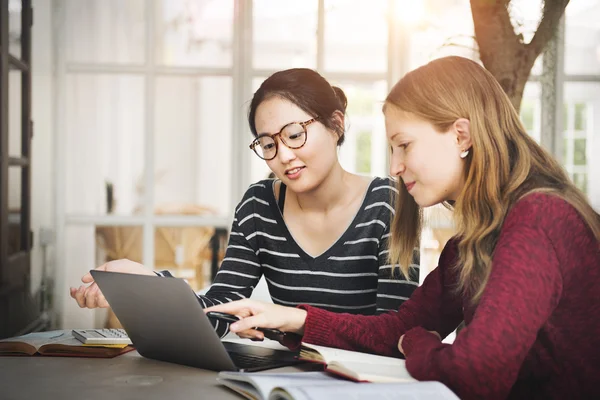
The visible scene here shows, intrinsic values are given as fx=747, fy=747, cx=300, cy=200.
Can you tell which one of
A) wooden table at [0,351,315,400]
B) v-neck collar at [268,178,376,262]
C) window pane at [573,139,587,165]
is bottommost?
wooden table at [0,351,315,400]

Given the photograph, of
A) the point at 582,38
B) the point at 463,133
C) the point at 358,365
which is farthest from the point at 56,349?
the point at 582,38

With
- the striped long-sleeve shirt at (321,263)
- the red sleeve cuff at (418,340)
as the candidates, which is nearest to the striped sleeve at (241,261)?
the striped long-sleeve shirt at (321,263)

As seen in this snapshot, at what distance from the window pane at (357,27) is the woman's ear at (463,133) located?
2560mm

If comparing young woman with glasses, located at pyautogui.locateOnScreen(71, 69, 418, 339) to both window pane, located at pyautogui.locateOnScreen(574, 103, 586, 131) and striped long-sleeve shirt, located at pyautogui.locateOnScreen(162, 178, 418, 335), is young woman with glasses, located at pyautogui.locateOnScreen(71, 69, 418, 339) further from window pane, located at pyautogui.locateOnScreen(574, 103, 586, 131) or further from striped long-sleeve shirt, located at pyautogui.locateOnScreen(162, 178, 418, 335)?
window pane, located at pyautogui.locateOnScreen(574, 103, 586, 131)

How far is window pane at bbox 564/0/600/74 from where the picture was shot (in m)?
3.69

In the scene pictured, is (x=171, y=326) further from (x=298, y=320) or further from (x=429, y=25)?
(x=429, y=25)

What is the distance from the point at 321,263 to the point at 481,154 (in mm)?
682

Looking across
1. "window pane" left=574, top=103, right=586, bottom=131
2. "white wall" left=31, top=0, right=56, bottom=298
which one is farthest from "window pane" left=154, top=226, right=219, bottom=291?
"window pane" left=574, top=103, right=586, bottom=131

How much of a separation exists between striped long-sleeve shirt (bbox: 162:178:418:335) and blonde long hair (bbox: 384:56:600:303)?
52cm

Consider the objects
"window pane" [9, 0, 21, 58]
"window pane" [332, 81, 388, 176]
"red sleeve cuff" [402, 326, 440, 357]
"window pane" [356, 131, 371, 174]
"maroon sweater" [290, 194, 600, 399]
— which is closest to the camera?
"maroon sweater" [290, 194, 600, 399]

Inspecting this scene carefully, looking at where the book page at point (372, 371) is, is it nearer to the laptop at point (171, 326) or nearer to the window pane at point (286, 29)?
the laptop at point (171, 326)

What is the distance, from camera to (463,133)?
49.4 inches

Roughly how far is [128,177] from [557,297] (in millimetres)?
3043

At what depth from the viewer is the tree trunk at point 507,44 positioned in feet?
7.64
